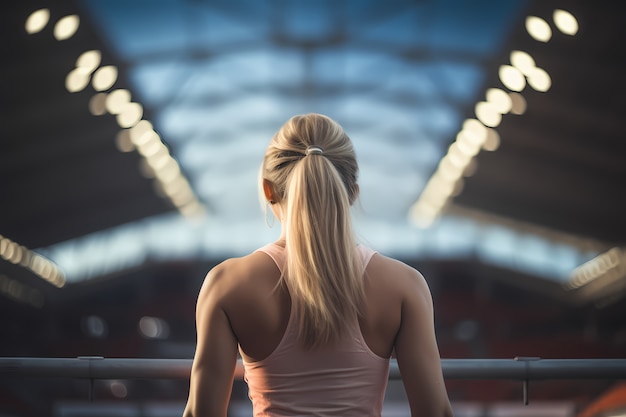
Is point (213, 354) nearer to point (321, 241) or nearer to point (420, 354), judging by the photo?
point (321, 241)

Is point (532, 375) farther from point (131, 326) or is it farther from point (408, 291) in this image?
point (131, 326)

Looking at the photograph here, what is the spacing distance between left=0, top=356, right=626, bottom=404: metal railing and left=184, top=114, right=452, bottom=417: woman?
2.20ft

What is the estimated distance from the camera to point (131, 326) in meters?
31.8

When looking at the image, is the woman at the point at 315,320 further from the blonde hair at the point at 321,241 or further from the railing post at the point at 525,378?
the railing post at the point at 525,378

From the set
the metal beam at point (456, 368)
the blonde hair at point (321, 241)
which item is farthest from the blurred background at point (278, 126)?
the blonde hair at point (321, 241)

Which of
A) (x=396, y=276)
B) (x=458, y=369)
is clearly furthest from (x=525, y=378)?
(x=396, y=276)

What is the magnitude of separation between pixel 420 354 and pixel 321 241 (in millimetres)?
392

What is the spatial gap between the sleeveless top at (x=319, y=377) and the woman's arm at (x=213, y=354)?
0.09 metres

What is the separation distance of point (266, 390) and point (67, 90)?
1917 centimetres

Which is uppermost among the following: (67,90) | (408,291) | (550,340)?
(67,90)

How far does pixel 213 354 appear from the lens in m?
2.21

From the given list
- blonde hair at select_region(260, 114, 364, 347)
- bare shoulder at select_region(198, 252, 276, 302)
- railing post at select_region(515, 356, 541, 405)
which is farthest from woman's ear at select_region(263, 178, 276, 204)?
railing post at select_region(515, 356, 541, 405)

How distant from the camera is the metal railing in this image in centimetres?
291

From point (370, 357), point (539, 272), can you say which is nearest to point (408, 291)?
point (370, 357)
